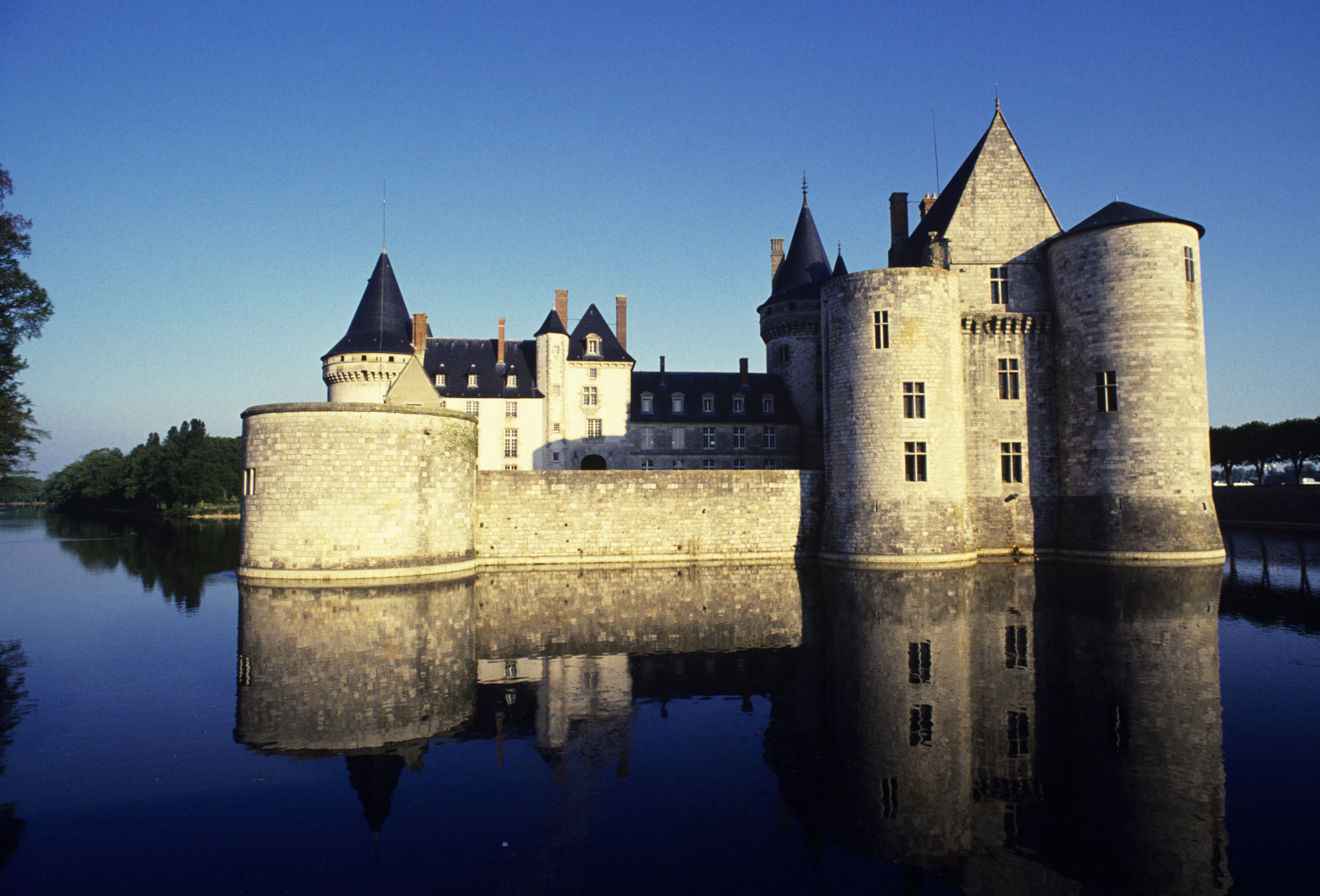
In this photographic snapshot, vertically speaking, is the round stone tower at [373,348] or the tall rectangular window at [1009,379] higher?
the round stone tower at [373,348]

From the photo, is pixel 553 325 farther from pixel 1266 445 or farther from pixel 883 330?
pixel 1266 445

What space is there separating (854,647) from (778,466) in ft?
83.8

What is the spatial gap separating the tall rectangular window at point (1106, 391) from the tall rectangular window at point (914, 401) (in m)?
6.01

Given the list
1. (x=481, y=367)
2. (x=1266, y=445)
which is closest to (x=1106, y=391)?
(x=481, y=367)

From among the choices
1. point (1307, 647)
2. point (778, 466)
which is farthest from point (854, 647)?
point (778, 466)

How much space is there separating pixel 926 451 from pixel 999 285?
7.60m

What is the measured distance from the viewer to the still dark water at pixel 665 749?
5586 millimetres

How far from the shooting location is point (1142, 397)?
910 inches

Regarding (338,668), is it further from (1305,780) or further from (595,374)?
(595,374)

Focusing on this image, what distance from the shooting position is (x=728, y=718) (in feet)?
29.6

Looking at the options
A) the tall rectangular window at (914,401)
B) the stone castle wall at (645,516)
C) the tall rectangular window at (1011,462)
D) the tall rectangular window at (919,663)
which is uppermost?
the tall rectangular window at (914,401)

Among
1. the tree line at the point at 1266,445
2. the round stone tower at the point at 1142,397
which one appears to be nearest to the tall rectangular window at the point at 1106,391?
the round stone tower at the point at 1142,397

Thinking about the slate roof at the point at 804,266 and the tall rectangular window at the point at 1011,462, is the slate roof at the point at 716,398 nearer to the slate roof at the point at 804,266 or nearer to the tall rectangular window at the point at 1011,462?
the slate roof at the point at 804,266

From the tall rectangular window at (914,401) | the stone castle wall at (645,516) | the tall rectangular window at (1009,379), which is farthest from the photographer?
the tall rectangular window at (1009,379)
